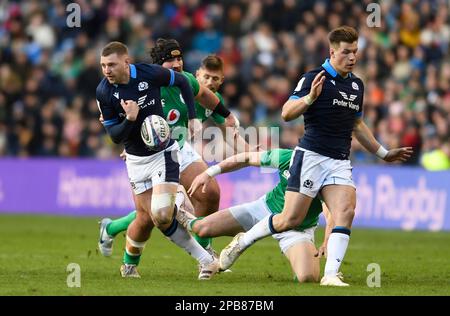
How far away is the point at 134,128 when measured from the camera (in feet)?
36.0

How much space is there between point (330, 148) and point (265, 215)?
1.22m

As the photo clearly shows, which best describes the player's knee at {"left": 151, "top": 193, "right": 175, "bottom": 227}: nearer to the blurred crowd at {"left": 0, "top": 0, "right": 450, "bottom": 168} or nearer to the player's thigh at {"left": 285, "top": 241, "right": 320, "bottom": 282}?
the player's thigh at {"left": 285, "top": 241, "right": 320, "bottom": 282}

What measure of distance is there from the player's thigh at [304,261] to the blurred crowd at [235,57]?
10393 mm

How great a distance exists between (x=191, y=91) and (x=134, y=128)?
762mm

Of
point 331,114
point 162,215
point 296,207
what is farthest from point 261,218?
point 331,114

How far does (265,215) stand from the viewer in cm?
1132

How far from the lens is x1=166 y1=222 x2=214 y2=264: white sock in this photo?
1095 centimetres

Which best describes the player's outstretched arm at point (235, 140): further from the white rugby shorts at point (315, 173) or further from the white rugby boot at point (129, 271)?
the white rugby boot at point (129, 271)

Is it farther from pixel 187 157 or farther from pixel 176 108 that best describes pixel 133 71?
pixel 187 157

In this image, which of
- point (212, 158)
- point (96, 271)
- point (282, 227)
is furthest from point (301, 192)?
point (212, 158)

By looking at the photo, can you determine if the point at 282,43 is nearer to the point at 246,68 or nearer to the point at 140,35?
the point at 246,68

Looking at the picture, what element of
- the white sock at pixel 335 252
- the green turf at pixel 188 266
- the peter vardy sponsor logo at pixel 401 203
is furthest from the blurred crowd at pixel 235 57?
the white sock at pixel 335 252

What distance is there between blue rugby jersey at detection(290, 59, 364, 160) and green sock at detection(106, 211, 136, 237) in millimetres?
2887
